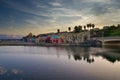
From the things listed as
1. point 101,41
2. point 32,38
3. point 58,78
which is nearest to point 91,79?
point 58,78

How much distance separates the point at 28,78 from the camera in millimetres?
24875

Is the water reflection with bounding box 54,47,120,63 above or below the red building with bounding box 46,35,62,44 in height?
below

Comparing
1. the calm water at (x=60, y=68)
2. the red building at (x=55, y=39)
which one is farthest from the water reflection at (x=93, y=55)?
the red building at (x=55, y=39)

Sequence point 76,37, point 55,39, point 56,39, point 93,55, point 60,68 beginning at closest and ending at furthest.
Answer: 1. point 60,68
2. point 93,55
3. point 76,37
4. point 56,39
5. point 55,39

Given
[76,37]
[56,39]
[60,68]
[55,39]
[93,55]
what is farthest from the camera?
[55,39]

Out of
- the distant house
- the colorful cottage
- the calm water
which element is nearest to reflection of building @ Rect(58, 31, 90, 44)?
the colorful cottage

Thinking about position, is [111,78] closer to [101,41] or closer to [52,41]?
[101,41]

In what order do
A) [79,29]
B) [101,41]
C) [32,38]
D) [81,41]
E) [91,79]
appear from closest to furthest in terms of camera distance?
[91,79], [101,41], [81,41], [79,29], [32,38]

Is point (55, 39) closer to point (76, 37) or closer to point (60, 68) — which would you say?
point (76, 37)

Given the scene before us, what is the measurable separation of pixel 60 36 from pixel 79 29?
897 inches

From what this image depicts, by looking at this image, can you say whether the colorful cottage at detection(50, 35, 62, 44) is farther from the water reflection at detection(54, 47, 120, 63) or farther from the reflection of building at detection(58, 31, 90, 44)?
the water reflection at detection(54, 47, 120, 63)

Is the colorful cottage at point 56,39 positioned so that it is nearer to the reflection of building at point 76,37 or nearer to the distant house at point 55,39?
the distant house at point 55,39

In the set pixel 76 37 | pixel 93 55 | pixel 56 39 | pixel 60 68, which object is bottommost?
pixel 93 55

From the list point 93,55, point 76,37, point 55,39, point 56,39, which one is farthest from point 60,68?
point 55,39
